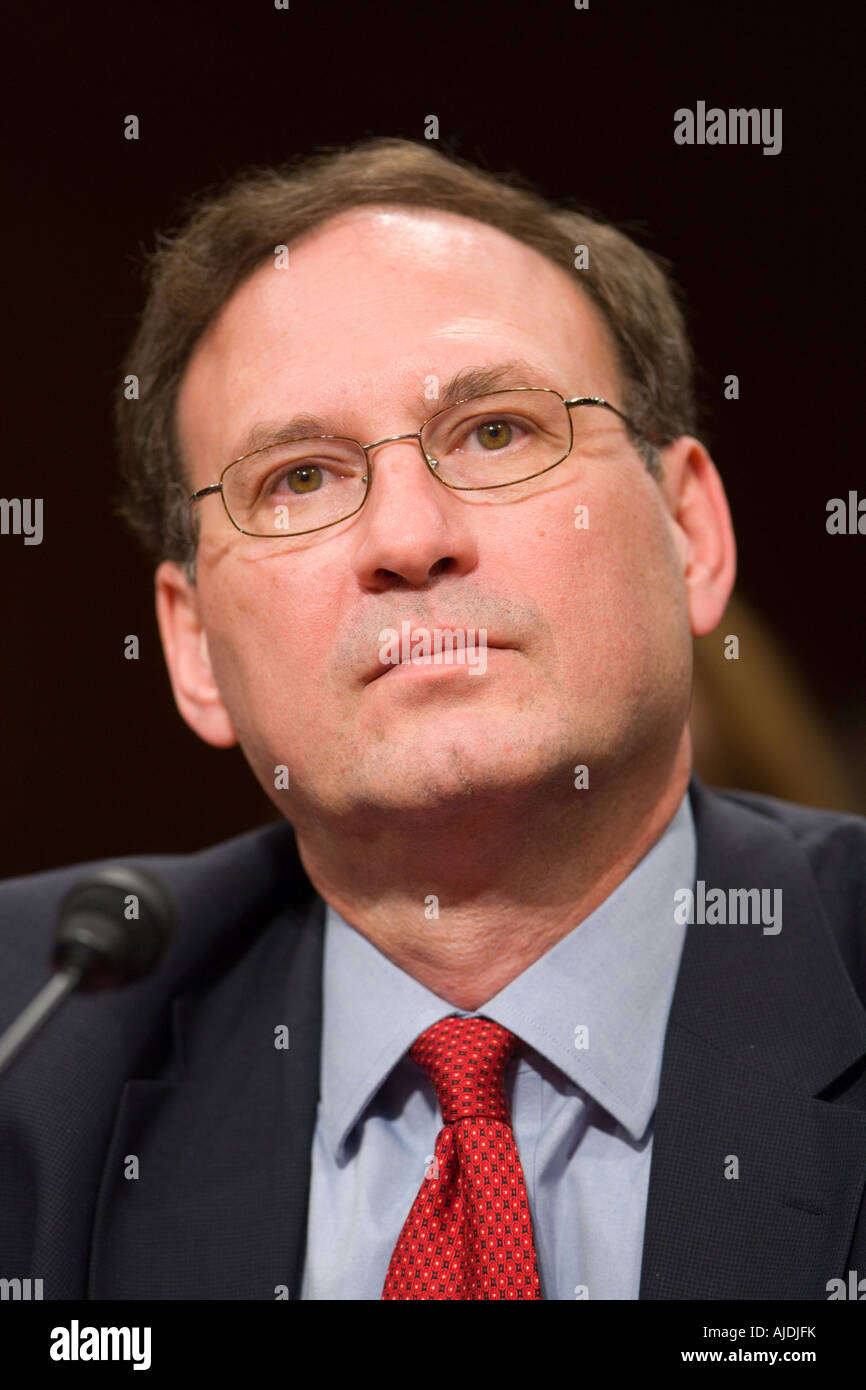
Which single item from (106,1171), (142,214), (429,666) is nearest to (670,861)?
(429,666)

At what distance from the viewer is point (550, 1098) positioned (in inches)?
62.7

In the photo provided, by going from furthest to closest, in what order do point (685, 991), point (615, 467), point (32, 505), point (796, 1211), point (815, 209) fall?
point (32, 505)
point (815, 209)
point (615, 467)
point (685, 991)
point (796, 1211)

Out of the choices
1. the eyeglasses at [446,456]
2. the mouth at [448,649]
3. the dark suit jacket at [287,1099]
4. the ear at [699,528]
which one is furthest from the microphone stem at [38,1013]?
the ear at [699,528]

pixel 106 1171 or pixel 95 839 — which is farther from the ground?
pixel 95 839

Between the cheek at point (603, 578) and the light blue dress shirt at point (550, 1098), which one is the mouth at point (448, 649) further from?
the light blue dress shirt at point (550, 1098)

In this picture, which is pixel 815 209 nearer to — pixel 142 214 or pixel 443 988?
pixel 142 214

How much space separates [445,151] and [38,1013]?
168 centimetres

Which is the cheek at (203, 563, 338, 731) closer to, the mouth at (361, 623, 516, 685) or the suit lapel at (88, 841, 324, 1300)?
the mouth at (361, 623, 516, 685)

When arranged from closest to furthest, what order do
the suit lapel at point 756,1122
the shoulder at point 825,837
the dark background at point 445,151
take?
the suit lapel at point 756,1122, the shoulder at point 825,837, the dark background at point 445,151

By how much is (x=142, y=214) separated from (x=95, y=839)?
4.18 ft

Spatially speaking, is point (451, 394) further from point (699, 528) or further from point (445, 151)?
point (445, 151)

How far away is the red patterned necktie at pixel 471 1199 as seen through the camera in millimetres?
1436

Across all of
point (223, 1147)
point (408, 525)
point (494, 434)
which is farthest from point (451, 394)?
point (223, 1147)
